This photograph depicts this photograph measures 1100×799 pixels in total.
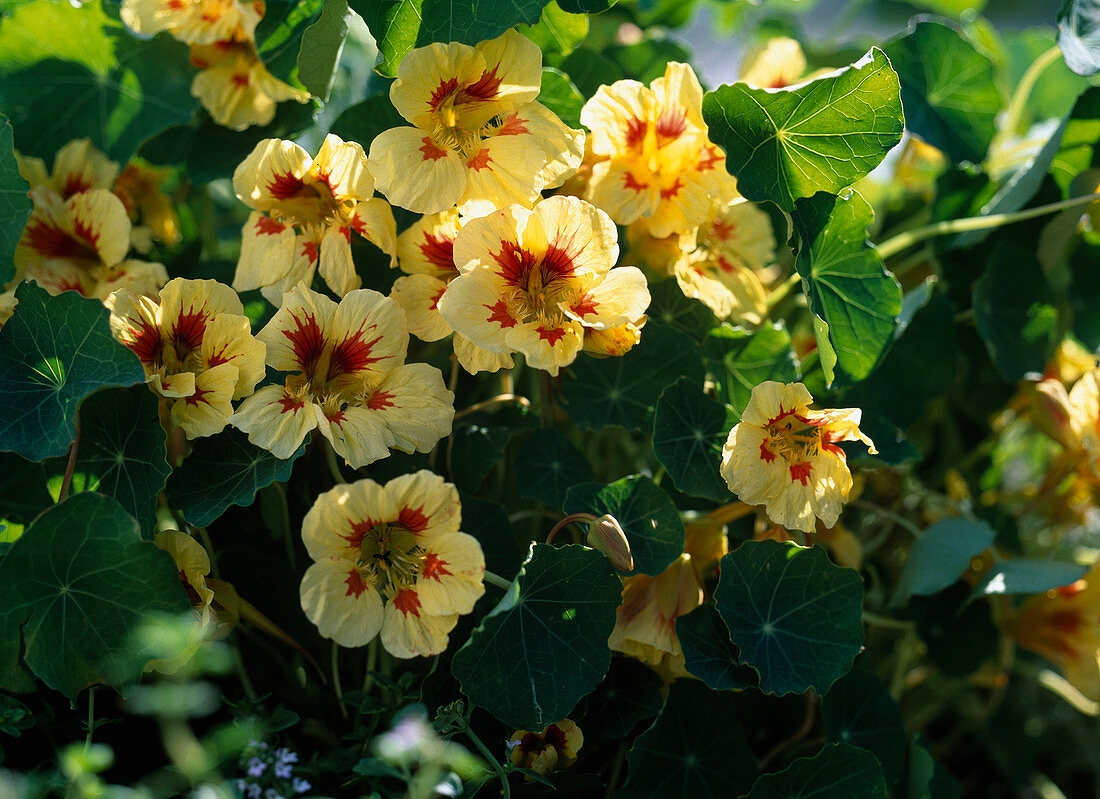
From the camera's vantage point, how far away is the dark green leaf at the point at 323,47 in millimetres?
811

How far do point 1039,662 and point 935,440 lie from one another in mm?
367

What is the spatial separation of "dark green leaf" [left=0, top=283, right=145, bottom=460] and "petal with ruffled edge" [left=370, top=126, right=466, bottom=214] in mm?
255

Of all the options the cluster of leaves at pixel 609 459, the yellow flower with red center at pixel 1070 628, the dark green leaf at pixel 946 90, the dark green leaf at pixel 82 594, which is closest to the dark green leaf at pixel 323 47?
the cluster of leaves at pixel 609 459

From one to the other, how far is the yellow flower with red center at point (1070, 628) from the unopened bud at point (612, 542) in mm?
635

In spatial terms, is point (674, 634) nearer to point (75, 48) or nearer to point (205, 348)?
point (205, 348)

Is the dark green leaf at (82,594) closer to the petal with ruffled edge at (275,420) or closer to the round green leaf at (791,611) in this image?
the petal with ruffled edge at (275,420)

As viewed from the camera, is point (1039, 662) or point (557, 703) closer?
point (557, 703)

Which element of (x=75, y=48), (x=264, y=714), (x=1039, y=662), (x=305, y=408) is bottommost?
(x=1039, y=662)

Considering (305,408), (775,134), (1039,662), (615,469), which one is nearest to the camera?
(305,408)

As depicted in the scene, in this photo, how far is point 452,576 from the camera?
682mm

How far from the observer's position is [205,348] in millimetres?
733

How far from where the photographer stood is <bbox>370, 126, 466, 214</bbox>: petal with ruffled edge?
0.72 metres

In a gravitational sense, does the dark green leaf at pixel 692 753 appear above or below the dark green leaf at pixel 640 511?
below

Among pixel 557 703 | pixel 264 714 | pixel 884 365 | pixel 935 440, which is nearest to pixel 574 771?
pixel 557 703
